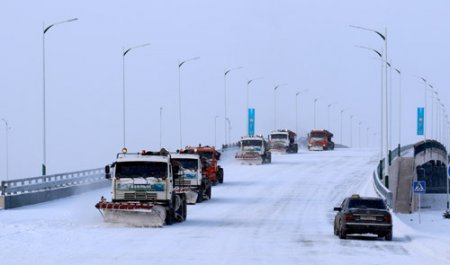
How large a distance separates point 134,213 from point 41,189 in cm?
1671

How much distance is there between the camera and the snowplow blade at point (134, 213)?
34.8m

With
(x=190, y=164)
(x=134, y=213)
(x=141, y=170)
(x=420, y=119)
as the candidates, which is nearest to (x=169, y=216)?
(x=134, y=213)

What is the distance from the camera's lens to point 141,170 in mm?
35719

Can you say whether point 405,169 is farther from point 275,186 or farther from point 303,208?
point 303,208

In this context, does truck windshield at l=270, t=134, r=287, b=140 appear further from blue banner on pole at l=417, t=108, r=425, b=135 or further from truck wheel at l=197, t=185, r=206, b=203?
truck wheel at l=197, t=185, r=206, b=203

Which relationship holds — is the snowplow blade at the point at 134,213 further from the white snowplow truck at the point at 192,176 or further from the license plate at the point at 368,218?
the white snowplow truck at the point at 192,176

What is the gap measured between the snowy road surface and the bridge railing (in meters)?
0.63

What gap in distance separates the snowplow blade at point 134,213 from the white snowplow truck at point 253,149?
1855 inches

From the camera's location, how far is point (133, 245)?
92.1 feet

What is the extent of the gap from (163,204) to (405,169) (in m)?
51.4

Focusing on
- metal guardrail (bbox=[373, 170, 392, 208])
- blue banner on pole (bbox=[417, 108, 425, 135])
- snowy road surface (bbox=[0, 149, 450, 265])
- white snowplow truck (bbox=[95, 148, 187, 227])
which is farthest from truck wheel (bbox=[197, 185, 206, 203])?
blue banner on pole (bbox=[417, 108, 425, 135])

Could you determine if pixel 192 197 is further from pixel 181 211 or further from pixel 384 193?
pixel 181 211

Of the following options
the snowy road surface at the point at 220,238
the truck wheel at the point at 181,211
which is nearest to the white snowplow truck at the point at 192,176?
the snowy road surface at the point at 220,238

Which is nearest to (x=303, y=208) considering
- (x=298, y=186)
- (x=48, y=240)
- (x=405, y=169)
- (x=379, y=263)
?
(x=298, y=186)
